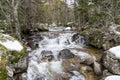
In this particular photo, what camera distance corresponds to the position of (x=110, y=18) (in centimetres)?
2094

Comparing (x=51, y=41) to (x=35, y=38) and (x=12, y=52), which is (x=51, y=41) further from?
(x=12, y=52)

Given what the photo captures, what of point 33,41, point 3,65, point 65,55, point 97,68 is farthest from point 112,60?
point 33,41

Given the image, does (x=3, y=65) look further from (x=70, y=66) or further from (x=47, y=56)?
(x=47, y=56)

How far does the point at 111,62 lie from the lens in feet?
33.5

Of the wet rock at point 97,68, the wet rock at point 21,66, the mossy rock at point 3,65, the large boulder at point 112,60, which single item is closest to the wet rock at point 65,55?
the wet rock at point 97,68

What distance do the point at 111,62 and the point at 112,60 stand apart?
0.11 meters

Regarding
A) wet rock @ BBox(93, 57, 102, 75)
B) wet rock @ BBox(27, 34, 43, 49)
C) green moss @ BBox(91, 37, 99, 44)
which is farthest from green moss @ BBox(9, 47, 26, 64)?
green moss @ BBox(91, 37, 99, 44)

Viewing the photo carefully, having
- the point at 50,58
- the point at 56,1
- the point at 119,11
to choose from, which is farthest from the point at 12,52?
the point at 56,1

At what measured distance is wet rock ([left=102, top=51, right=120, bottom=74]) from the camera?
997cm

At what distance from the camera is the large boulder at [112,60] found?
9977mm

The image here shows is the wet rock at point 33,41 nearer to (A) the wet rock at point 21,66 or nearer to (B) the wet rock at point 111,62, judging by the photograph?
(A) the wet rock at point 21,66

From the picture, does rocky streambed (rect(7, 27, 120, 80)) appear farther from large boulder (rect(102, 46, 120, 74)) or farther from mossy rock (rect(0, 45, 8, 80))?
mossy rock (rect(0, 45, 8, 80))

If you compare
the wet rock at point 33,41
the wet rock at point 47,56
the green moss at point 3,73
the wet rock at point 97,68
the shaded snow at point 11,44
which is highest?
the shaded snow at point 11,44

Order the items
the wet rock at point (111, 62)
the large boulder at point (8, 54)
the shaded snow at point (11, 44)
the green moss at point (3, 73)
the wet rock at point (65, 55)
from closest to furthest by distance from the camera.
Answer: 1. the green moss at point (3, 73)
2. the large boulder at point (8, 54)
3. the shaded snow at point (11, 44)
4. the wet rock at point (111, 62)
5. the wet rock at point (65, 55)
